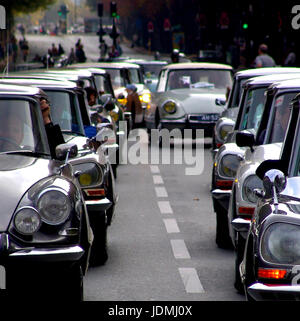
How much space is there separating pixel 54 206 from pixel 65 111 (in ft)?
15.5

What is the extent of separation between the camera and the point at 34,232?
6.12m

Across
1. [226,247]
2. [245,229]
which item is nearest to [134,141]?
[226,247]

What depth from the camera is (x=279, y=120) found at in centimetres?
912

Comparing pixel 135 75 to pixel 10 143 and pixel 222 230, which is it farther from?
pixel 10 143

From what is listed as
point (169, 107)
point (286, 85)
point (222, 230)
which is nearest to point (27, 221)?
point (286, 85)

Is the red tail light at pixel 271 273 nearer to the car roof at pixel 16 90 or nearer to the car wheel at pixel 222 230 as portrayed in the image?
the car roof at pixel 16 90

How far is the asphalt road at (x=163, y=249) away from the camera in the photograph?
7.82 m

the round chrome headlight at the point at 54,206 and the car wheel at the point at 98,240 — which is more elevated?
the round chrome headlight at the point at 54,206

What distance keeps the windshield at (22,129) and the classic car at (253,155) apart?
158cm

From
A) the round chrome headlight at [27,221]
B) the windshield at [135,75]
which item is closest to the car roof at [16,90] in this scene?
the round chrome headlight at [27,221]

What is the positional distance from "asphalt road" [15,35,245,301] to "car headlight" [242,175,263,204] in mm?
685

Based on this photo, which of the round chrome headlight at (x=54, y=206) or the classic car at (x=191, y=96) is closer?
the round chrome headlight at (x=54, y=206)

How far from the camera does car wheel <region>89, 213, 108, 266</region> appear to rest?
8.88 meters

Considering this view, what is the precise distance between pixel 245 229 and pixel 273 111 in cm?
181
